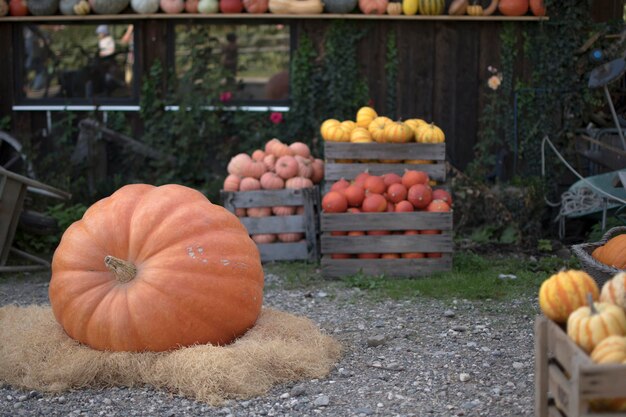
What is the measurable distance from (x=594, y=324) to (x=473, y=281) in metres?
3.79

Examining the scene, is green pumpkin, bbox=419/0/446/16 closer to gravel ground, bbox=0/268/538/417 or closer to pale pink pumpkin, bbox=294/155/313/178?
pale pink pumpkin, bbox=294/155/313/178

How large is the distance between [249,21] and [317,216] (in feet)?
11.3

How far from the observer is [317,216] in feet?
27.6

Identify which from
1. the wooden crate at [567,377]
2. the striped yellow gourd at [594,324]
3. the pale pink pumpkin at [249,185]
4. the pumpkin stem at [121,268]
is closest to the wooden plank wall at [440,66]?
the pale pink pumpkin at [249,185]

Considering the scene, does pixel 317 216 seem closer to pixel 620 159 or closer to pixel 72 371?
pixel 620 159

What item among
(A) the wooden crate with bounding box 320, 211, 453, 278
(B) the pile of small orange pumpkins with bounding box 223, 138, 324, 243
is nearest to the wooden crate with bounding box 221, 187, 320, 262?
(B) the pile of small orange pumpkins with bounding box 223, 138, 324, 243

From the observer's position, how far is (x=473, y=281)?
734 centimetres

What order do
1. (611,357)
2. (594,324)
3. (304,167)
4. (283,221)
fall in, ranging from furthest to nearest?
(304,167) → (283,221) → (594,324) → (611,357)

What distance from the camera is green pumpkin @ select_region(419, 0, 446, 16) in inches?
395

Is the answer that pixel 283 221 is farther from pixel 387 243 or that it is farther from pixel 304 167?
pixel 387 243

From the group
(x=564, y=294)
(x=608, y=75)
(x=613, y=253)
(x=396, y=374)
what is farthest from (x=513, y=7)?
(x=564, y=294)

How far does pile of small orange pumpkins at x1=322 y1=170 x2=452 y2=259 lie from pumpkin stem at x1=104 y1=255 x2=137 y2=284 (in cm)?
274

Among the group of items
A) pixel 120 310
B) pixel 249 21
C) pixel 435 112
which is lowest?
pixel 120 310

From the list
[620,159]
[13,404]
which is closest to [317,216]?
[620,159]
